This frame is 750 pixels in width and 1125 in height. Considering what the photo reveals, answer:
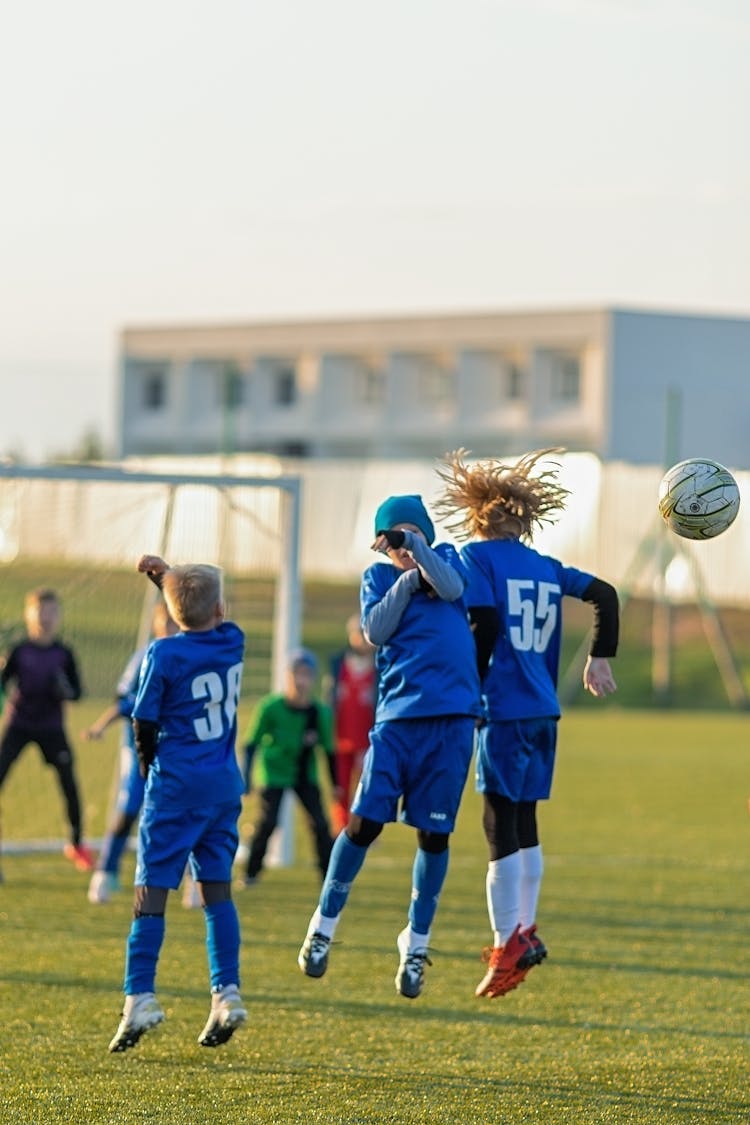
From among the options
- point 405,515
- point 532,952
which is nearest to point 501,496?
point 405,515

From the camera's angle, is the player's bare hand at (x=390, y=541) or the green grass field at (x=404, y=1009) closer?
the green grass field at (x=404, y=1009)

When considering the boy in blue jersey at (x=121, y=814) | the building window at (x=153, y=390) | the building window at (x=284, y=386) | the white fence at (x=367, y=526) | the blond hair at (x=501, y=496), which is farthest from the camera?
the building window at (x=153, y=390)

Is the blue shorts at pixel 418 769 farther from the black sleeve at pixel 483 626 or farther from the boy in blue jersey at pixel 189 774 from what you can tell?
the boy in blue jersey at pixel 189 774

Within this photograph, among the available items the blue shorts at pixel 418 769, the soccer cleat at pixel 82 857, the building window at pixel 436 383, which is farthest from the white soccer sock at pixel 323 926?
the building window at pixel 436 383

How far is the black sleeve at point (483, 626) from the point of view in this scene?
7492mm

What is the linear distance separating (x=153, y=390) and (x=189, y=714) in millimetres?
60056

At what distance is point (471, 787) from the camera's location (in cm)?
1986

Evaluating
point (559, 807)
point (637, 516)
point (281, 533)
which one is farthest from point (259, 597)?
point (637, 516)

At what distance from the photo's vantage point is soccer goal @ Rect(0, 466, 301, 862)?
13211 mm

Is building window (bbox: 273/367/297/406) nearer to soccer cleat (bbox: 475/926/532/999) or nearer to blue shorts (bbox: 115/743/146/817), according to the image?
blue shorts (bbox: 115/743/146/817)

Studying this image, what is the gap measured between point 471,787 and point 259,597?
6.16 meters

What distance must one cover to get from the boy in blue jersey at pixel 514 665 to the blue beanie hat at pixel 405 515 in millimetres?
217

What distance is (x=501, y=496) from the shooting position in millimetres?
7668

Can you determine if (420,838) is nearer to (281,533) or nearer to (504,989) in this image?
(504,989)
